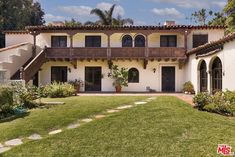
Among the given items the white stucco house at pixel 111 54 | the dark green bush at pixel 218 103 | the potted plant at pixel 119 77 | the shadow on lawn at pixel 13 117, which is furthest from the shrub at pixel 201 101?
the potted plant at pixel 119 77

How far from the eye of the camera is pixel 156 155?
6945mm

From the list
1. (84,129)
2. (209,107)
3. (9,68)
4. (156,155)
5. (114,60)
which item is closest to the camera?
(156,155)

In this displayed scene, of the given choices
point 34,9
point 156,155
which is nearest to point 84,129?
point 156,155

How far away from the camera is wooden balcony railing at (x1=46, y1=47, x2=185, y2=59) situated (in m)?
26.3

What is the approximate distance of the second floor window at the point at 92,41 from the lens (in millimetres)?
28203

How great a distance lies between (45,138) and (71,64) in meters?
19.8

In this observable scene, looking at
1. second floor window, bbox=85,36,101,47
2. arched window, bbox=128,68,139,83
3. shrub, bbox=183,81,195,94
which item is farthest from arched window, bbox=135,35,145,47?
shrub, bbox=183,81,195,94

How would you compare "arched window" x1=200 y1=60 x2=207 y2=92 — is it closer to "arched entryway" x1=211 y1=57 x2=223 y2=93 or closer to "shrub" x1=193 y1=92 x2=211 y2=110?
"arched entryway" x1=211 y1=57 x2=223 y2=93

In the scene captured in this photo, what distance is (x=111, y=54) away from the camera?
26547mm

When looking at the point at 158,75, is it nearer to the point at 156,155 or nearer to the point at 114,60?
the point at 114,60

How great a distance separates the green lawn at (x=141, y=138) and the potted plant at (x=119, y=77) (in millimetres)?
16132

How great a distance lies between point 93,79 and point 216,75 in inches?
474

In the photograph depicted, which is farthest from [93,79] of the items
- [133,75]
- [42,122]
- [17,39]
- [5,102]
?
[42,122]

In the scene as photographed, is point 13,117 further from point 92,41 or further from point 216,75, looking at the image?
point 92,41
